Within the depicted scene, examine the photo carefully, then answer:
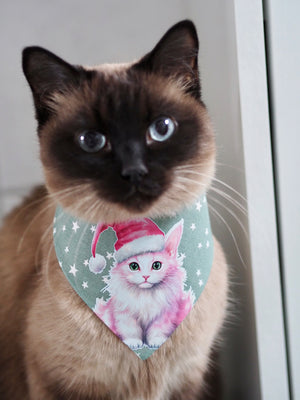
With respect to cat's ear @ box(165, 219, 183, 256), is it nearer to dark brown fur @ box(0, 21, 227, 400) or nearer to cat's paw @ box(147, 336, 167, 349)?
dark brown fur @ box(0, 21, 227, 400)

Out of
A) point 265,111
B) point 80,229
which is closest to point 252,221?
point 265,111

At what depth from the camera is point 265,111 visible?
1037 mm

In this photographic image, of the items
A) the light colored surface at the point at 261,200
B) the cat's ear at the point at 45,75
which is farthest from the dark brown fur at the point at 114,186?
the light colored surface at the point at 261,200

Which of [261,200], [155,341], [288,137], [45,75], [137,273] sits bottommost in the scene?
[155,341]

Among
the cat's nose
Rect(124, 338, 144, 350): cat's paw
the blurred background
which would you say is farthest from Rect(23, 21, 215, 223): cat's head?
Rect(124, 338, 144, 350): cat's paw

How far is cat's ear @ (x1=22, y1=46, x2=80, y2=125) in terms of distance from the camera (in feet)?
2.85

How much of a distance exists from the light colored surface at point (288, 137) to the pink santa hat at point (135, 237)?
0.33 meters

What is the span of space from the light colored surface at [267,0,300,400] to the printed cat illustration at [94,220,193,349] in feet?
0.92

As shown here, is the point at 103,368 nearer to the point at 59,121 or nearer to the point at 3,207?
the point at 59,121

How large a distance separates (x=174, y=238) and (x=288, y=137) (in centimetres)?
35

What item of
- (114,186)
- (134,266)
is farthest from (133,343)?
(114,186)

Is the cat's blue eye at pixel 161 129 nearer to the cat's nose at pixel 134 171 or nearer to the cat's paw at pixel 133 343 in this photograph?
the cat's nose at pixel 134 171

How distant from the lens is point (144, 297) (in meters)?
0.94

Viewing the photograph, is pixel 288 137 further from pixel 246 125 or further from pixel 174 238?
pixel 174 238
